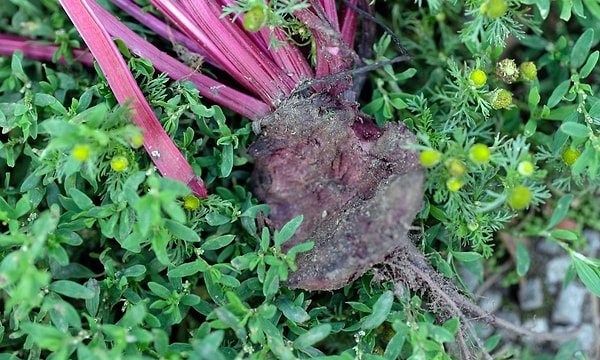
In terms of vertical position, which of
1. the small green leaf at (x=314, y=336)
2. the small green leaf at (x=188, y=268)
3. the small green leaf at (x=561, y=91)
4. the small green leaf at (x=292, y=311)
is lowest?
the small green leaf at (x=561, y=91)

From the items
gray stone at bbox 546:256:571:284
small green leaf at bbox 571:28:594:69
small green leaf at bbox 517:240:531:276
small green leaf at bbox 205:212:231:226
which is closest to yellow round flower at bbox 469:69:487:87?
small green leaf at bbox 571:28:594:69

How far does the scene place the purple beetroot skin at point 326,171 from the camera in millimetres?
1973

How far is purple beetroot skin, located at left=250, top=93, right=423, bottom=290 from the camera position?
197 centimetres

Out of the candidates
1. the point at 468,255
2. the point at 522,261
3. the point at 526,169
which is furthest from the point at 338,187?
the point at 522,261

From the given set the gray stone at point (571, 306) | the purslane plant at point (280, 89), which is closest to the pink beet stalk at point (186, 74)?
the purslane plant at point (280, 89)

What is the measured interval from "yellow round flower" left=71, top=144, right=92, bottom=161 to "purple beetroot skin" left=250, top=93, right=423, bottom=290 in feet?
2.06

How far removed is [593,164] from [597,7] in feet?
1.72

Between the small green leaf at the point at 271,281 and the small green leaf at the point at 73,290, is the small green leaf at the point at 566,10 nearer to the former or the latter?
the small green leaf at the point at 271,281

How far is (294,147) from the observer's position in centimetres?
209

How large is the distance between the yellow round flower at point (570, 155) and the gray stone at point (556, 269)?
0.76 m

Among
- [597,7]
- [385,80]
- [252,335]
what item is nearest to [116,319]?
[252,335]

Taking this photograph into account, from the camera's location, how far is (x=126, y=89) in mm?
2027

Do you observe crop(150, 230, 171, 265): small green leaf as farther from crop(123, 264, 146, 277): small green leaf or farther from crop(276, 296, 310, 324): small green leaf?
crop(276, 296, 310, 324): small green leaf

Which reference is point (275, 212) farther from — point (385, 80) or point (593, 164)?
point (593, 164)
